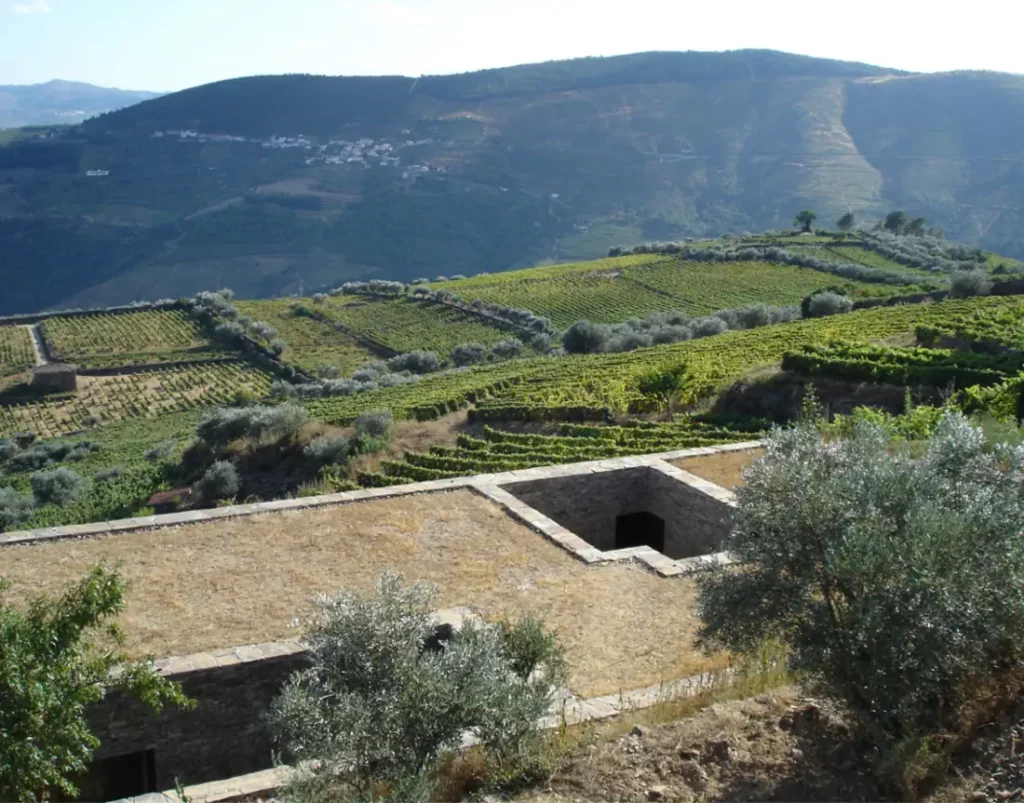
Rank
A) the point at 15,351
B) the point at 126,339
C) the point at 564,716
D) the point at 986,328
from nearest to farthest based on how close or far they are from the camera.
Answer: the point at 564,716 → the point at 986,328 → the point at 15,351 → the point at 126,339

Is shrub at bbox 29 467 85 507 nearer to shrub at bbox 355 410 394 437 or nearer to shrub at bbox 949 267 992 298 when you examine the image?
shrub at bbox 355 410 394 437

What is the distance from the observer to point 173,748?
29.9 ft

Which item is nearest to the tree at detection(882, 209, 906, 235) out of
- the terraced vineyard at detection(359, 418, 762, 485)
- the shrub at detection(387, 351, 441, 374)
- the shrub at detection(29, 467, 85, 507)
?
the shrub at detection(387, 351, 441, 374)

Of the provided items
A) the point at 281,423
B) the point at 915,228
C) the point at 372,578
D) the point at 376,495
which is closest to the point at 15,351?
the point at 281,423

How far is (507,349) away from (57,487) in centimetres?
3200

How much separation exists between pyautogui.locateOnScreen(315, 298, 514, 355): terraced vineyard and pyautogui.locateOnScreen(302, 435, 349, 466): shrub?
4106 centimetres

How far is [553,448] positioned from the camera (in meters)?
21.1

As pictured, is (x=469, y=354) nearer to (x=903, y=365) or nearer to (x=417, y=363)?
(x=417, y=363)

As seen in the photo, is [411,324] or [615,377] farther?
[411,324]

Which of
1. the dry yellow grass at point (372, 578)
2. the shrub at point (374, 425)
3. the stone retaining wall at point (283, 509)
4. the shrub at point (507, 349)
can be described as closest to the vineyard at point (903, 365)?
the stone retaining wall at point (283, 509)

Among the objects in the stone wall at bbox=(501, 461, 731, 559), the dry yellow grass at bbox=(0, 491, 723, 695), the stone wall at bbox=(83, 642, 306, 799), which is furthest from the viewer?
the stone wall at bbox=(501, 461, 731, 559)

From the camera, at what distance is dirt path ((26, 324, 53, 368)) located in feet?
247

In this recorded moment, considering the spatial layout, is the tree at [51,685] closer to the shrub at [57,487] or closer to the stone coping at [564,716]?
the stone coping at [564,716]

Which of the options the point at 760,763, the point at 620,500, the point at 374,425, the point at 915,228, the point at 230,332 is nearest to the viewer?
the point at 760,763
